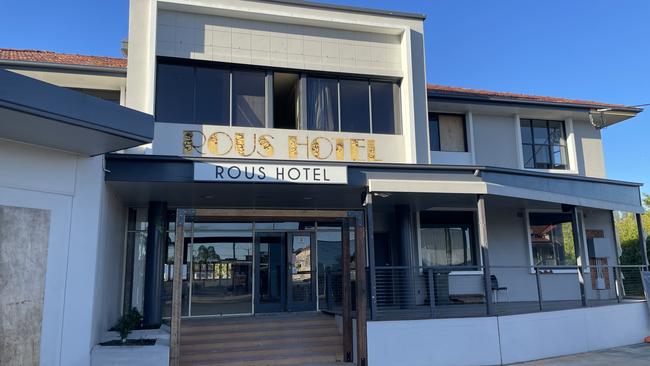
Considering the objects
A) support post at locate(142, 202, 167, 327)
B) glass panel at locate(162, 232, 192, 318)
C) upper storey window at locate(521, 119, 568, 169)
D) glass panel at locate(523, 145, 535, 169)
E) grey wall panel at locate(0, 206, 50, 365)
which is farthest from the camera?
upper storey window at locate(521, 119, 568, 169)

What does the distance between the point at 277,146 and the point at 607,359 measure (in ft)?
26.6

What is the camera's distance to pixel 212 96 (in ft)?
39.3

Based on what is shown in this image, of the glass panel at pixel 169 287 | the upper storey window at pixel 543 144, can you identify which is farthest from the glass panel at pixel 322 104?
the upper storey window at pixel 543 144

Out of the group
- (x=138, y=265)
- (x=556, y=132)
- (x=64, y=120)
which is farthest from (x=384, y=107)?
(x=64, y=120)

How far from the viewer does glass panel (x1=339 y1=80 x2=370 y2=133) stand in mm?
12719

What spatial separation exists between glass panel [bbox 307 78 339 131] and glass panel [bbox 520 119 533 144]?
6359 millimetres

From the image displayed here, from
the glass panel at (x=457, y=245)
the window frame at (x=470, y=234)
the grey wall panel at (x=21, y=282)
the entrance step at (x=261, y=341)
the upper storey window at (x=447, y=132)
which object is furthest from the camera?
the upper storey window at (x=447, y=132)

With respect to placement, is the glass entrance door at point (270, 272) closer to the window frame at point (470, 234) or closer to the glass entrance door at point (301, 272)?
the glass entrance door at point (301, 272)

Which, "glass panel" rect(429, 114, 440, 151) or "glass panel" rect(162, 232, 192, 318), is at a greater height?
"glass panel" rect(429, 114, 440, 151)

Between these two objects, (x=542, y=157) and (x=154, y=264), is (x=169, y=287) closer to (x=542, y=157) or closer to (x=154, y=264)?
(x=154, y=264)

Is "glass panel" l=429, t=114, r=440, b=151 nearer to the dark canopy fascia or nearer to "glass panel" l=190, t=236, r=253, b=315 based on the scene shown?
"glass panel" l=190, t=236, r=253, b=315

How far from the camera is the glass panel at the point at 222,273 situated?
12709 mm

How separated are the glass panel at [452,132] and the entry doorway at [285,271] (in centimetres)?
467

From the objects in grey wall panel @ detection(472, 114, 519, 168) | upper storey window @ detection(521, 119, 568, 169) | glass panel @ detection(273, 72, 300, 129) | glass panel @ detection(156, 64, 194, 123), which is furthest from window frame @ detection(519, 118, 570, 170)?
glass panel @ detection(156, 64, 194, 123)
